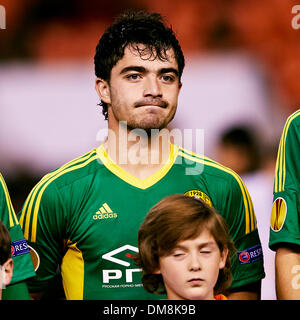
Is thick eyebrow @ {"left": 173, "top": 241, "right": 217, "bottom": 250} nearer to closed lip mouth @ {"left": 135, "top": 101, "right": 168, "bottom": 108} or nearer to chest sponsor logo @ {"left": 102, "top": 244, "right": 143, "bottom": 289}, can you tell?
chest sponsor logo @ {"left": 102, "top": 244, "right": 143, "bottom": 289}

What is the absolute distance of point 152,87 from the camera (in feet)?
7.72

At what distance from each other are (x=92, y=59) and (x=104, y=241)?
30.9 inches

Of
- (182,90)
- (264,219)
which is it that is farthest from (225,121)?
(264,219)

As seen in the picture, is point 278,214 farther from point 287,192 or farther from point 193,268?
point 193,268

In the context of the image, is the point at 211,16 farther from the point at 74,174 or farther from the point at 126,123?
the point at 74,174

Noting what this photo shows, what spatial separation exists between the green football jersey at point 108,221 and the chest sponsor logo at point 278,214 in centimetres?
11

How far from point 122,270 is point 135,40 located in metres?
0.83

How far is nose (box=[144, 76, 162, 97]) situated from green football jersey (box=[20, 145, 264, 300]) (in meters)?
0.28

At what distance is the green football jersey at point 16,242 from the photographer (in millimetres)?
2221

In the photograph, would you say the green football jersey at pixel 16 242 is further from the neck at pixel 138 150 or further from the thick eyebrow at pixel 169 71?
the thick eyebrow at pixel 169 71

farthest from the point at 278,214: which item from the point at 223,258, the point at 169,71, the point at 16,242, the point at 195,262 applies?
the point at 16,242

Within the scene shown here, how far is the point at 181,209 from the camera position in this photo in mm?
2148

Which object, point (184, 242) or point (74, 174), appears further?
point (74, 174)

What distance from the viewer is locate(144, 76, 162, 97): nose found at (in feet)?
7.68
